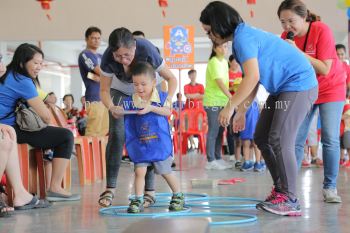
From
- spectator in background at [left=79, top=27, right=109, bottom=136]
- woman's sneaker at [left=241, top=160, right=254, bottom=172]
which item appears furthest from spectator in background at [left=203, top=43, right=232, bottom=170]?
spectator in background at [left=79, top=27, right=109, bottom=136]

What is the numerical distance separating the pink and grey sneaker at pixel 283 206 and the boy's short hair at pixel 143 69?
3.20ft

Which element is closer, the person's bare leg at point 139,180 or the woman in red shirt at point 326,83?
the person's bare leg at point 139,180

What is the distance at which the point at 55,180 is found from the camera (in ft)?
14.4

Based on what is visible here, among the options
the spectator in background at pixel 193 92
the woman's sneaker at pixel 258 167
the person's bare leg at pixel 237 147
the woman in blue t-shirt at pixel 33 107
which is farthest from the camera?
the spectator in background at pixel 193 92

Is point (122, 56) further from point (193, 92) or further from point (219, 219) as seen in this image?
point (193, 92)

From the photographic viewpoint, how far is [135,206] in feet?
11.8

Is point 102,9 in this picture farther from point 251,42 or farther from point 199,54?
point 251,42

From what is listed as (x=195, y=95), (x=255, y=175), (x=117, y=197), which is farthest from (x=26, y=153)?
(x=195, y=95)

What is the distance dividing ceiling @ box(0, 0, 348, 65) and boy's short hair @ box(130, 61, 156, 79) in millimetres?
9213

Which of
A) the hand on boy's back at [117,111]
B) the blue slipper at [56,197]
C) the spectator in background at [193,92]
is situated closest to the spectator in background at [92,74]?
the blue slipper at [56,197]

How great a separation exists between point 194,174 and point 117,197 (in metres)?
1.95

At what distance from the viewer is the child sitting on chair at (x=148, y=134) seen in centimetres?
366

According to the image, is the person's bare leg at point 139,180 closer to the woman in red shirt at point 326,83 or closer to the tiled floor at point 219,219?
the tiled floor at point 219,219

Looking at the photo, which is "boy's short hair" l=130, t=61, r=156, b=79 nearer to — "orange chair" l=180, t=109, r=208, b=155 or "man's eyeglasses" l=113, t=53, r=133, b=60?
"man's eyeglasses" l=113, t=53, r=133, b=60
